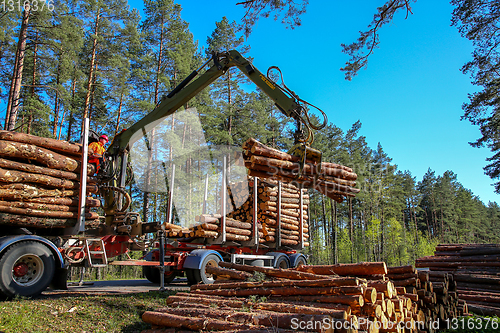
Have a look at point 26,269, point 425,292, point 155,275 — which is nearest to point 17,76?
point 155,275

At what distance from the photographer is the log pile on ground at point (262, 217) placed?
34.3ft

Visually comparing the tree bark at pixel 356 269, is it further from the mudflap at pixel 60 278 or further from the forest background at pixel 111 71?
the forest background at pixel 111 71

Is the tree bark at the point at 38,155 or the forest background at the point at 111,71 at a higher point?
the forest background at the point at 111,71

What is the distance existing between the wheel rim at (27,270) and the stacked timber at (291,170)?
4.33 metres

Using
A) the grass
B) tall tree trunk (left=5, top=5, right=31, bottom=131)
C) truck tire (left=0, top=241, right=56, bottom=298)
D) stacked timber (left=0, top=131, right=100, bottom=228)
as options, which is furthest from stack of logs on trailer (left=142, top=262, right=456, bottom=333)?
tall tree trunk (left=5, top=5, right=31, bottom=131)

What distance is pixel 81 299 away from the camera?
618cm

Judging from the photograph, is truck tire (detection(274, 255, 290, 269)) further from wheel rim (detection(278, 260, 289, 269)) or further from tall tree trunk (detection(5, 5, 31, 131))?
tall tree trunk (detection(5, 5, 31, 131))

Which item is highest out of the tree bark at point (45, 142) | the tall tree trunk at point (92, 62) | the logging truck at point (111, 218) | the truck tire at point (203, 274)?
the tall tree trunk at point (92, 62)

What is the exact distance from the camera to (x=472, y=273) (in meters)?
10.2

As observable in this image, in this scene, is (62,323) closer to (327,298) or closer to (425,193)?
(327,298)

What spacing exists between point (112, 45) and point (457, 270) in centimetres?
2371

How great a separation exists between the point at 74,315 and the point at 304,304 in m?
3.62

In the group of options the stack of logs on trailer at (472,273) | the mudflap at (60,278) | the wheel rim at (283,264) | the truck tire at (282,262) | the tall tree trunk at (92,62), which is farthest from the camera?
the tall tree trunk at (92,62)

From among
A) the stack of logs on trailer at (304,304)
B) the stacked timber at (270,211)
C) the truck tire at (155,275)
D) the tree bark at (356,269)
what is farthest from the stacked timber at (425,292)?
the truck tire at (155,275)
